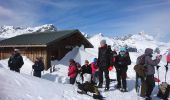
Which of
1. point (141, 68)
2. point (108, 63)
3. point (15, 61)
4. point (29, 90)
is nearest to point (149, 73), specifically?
point (141, 68)

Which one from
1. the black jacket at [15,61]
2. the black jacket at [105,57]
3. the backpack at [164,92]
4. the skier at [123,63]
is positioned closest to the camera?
the backpack at [164,92]

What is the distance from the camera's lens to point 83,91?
9906mm

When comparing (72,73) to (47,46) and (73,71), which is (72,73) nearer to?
(73,71)

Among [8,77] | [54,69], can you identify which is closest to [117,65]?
[8,77]

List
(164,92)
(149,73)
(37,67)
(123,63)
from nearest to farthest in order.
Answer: (149,73) → (164,92) → (123,63) → (37,67)

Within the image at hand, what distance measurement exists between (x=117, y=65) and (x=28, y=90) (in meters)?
4.47

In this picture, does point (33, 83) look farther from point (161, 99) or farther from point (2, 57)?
point (2, 57)

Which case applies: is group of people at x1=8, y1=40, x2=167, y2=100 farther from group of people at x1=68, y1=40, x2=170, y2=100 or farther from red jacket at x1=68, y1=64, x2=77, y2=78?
red jacket at x1=68, y1=64, x2=77, y2=78

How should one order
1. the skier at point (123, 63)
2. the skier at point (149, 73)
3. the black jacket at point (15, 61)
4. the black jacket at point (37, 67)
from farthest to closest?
the black jacket at point (37, 67) < the black jacket at point (15, 61) < the skier at point (123, 63) < the skier at point (149, 73)

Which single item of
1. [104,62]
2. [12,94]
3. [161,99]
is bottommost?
[161,99]

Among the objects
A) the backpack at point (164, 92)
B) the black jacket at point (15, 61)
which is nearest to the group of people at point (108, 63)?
the backpack at point (164, 92)

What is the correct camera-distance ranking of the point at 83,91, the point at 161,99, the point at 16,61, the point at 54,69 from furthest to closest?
the point at 54,69
the point at 16,61
the point at 161,99
the point at 83,91

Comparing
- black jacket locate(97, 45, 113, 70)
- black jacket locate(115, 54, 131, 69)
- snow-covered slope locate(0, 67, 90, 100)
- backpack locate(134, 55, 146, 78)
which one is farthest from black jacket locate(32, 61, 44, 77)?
backpack locate(134, 55, 146, 78)

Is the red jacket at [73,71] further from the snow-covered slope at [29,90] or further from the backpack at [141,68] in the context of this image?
the backpack at [141,68]
